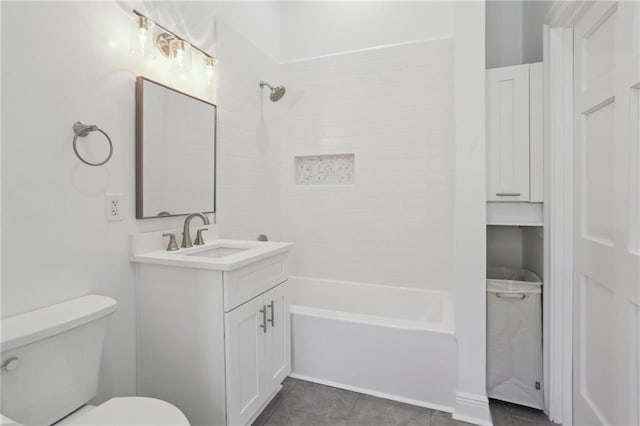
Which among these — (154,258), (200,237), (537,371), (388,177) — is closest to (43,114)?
(154,258)

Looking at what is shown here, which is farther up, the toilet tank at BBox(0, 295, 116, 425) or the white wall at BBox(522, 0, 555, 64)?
the white wall at BBox(522, 0, 555, 64)

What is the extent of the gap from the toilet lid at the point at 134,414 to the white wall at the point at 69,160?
16.5 inches

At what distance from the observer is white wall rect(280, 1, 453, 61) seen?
2604mm

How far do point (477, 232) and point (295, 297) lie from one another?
5.85 feet

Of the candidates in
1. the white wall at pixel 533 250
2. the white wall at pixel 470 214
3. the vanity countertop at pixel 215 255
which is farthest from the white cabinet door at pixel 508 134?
the vanity countertop at pixel 215 255

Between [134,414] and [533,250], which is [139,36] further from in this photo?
[533,250]

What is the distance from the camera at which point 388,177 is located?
2.73 metres

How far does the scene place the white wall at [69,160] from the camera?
1155 mm

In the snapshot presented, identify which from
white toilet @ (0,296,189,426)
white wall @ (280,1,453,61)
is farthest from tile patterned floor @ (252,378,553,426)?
white wall @ (280,1,453,61)

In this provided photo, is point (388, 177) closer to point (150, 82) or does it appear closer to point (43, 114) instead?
point (150, 82)

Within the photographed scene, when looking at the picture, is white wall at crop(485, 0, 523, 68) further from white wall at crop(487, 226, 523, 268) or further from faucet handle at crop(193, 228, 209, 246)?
faucet handle at crop(193, 228, 209, 246)

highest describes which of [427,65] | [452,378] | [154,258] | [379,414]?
[427,65]

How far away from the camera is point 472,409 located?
177cm

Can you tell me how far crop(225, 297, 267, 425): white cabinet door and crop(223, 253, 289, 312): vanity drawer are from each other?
4 cm
